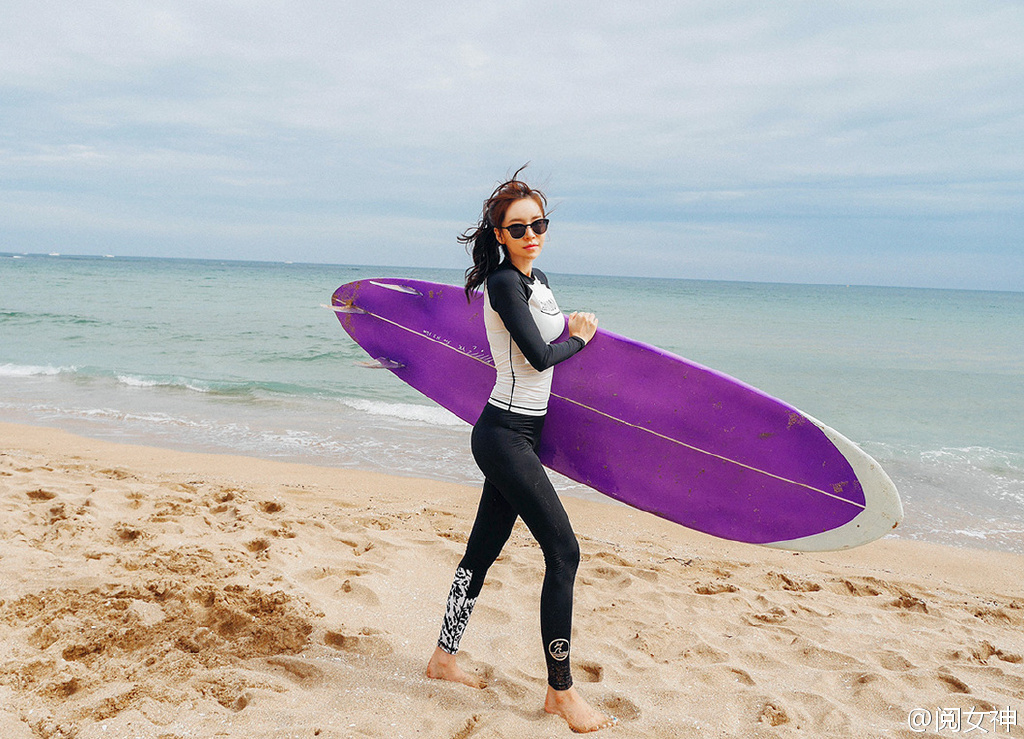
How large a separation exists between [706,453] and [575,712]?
4.05 feet

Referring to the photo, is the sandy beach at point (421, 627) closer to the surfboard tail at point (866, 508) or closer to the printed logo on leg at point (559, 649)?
the printed logo on leg at point (559, 649)

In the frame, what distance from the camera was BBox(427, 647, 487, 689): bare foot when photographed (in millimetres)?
2605

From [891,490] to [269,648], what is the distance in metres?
2.55

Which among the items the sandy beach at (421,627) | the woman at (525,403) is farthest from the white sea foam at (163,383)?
the woman at (525,403)

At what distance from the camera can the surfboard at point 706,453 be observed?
2.80 meters

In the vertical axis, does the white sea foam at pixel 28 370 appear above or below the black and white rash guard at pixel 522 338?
below

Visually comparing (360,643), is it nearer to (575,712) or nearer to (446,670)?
(446,670)

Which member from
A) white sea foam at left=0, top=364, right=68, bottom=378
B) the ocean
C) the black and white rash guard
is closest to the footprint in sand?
the black and white rash guard

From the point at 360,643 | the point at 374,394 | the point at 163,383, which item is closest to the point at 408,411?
the point at 374,394

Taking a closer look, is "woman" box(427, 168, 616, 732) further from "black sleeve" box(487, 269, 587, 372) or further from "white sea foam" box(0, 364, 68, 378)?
"white sea foam" box(0, 364, 68, 378)

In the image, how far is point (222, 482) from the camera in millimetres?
5219

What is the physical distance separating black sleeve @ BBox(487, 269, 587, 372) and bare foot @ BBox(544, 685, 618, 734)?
1.10m

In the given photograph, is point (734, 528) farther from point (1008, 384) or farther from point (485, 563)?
point (1008, 384)

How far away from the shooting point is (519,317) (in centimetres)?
219
